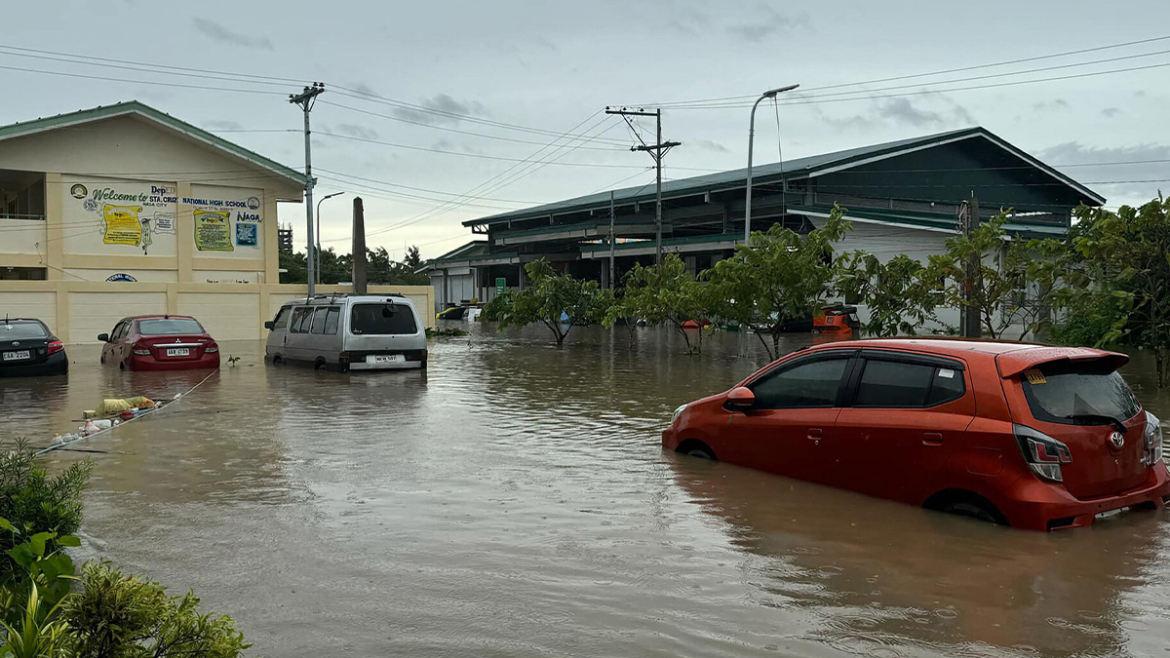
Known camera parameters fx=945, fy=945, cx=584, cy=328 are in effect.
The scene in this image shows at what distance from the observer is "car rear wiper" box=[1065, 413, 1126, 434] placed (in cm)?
654

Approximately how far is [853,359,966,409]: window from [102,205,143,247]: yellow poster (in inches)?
1440

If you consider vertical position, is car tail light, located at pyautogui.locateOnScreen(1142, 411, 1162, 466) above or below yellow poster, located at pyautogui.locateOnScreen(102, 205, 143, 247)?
below

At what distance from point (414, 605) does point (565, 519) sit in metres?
2.22

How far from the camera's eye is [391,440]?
37.1 feet

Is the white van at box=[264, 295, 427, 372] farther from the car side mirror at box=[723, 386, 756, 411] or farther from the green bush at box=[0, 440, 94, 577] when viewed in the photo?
the green bush at box=[0, 440, 94, 577]

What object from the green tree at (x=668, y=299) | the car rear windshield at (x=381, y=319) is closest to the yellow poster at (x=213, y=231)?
the green tree at (x=668, y=299)

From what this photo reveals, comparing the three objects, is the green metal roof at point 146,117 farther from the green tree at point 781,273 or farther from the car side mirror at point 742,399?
the car side mirror at point 742,399

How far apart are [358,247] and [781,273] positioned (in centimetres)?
2345

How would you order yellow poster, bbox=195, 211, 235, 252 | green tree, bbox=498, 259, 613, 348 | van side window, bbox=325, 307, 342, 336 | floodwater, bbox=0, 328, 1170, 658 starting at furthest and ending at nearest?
yellow poster, bbox=195, 211, 235, 252, green tree, bbox=498, 259, 613, 348, van side window, bbox=325, 307, 342, 336, floodwater, bbox=0, 328, 1170, 658

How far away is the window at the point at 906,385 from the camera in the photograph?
6.94 metres

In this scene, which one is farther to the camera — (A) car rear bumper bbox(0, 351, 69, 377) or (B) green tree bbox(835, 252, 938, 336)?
(A) car rear bumper bbox(0, 351, 69, 377)

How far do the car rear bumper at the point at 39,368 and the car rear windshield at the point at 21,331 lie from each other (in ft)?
1.74

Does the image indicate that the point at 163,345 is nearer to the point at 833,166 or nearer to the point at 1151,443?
the point at 1151,443

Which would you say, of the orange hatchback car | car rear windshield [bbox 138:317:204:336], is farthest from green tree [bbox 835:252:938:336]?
car rear windshield [bbox 138:317:204:336]
